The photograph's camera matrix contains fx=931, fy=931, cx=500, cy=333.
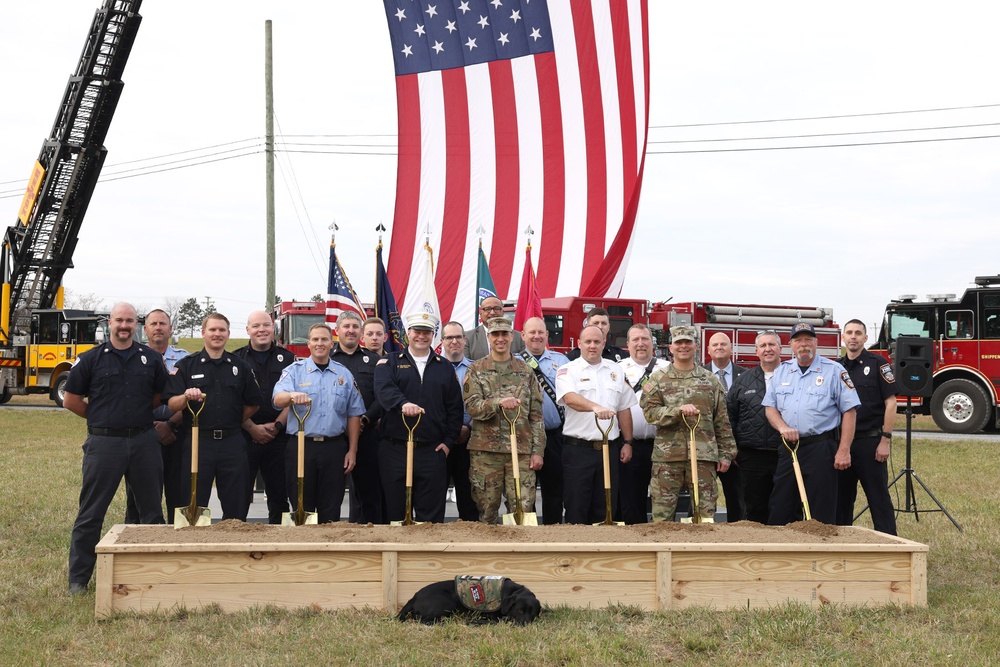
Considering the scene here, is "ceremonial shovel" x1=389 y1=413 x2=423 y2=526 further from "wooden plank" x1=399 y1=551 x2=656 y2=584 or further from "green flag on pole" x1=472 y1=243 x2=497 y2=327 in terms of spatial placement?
"green flag on pole" x1=472 y1=243 x2=497 y2=327

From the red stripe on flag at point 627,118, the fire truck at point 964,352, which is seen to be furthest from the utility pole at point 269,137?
the fire truck at point 964,352

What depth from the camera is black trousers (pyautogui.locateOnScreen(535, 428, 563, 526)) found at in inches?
275

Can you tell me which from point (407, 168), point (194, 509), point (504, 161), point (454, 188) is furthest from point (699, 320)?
point (194, 509)

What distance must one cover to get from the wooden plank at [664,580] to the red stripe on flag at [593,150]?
27.4ft

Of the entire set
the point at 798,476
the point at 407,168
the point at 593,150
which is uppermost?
the point at 593,150

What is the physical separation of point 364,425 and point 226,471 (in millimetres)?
1060

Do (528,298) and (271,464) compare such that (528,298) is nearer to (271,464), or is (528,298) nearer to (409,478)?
(271,464)

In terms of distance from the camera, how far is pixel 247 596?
5.14 meters

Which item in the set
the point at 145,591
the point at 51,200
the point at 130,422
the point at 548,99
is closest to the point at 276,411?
the point at 130,422

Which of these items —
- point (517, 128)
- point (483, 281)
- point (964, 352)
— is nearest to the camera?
point (483, 281)

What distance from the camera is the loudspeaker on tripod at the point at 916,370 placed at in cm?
941

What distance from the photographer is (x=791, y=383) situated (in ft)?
21.3

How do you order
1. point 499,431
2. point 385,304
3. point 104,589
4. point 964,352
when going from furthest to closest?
point 964,352
point 385,304
point 499,431
point 104,589

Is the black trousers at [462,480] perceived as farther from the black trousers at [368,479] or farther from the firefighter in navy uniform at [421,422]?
the black trousers at [368,479]
